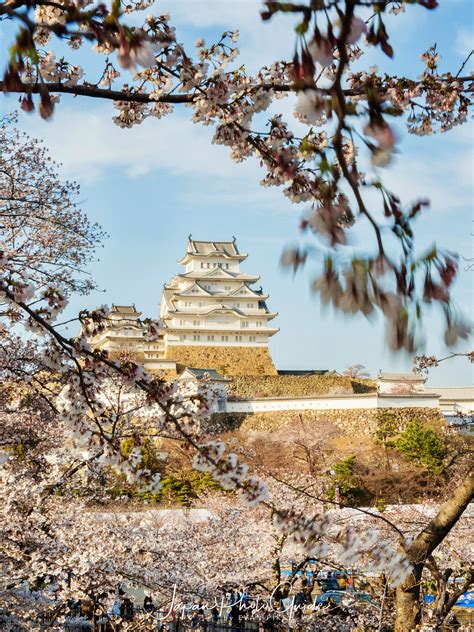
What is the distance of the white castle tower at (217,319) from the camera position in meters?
38.3

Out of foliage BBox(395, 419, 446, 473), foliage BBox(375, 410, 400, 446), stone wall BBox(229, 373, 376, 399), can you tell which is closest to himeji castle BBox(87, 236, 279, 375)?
stone wall BBox(229, 373, 376, 399)

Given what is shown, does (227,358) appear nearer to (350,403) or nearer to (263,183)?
(350,403)

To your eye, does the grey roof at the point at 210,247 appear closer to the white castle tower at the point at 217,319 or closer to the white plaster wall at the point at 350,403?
the white castle tower at the point at 217,319

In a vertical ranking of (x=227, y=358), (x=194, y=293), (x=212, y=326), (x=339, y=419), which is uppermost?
(x=194, y=293)

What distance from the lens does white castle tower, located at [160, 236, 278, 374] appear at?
38.3 m

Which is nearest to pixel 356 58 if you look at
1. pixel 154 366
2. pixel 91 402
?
pixel 91 402

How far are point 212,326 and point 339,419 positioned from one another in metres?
10.2

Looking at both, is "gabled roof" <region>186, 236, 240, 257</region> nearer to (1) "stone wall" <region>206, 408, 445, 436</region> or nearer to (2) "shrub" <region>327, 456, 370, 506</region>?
(1) "stone wall" <region>206, 408, 445, 436</region>

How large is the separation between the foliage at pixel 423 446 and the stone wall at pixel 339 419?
2.33 meters

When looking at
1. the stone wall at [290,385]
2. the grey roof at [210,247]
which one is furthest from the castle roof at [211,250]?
the stone wall at [290,385]

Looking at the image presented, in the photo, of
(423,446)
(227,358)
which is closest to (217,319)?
(227,358)

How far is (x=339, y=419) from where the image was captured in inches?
1227

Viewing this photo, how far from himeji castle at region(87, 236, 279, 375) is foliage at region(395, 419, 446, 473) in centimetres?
1141

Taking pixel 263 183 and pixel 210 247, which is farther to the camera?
pixel 210 247
